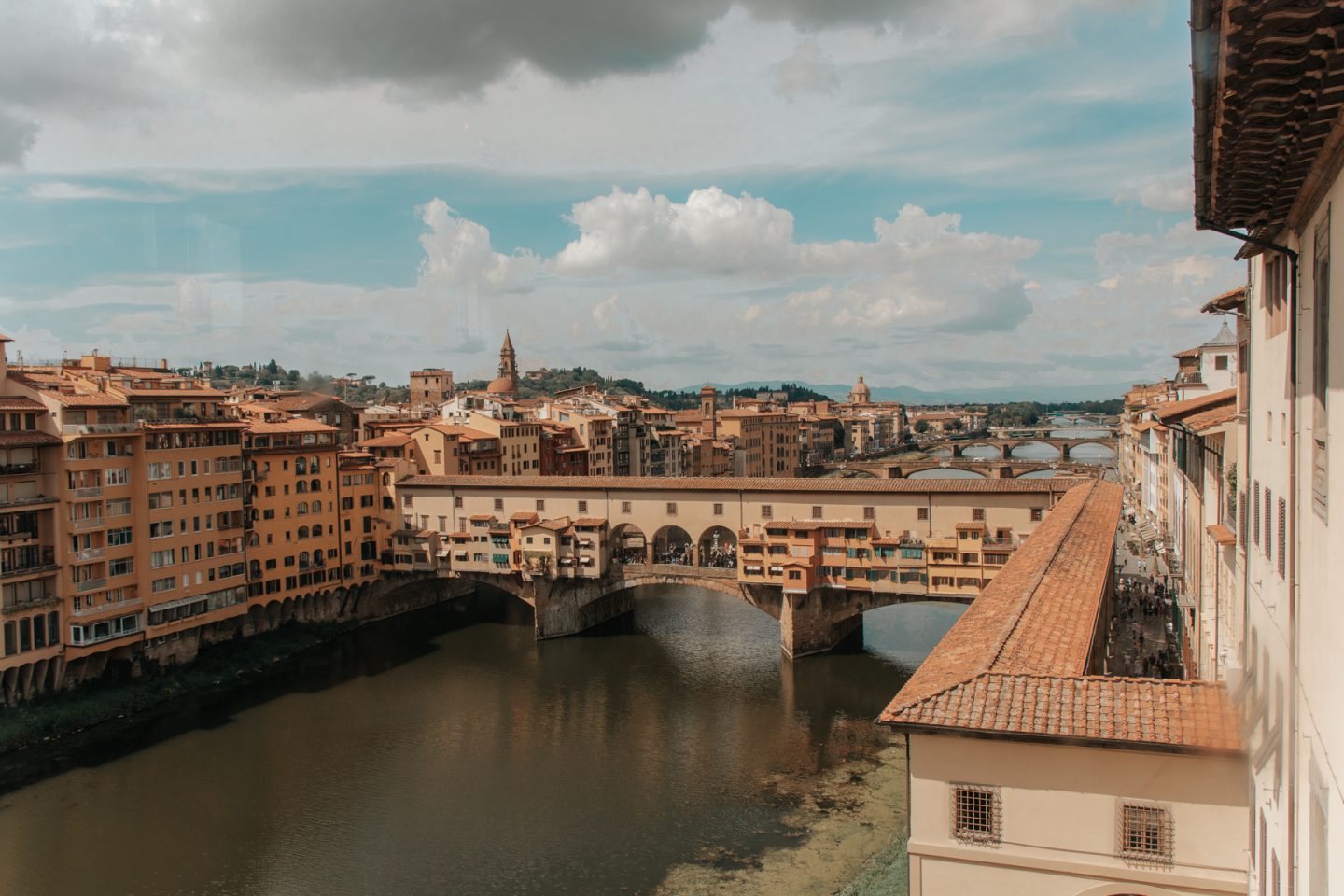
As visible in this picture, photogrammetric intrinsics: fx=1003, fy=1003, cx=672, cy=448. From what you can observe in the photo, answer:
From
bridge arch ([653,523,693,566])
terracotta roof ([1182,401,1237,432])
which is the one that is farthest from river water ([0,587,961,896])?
terracotta roof ([1182,401,1237,432])

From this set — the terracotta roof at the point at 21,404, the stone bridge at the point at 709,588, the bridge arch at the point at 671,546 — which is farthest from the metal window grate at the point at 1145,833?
the terracotta roof at the point at 21,404

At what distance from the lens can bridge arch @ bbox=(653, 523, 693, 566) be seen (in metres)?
40.2

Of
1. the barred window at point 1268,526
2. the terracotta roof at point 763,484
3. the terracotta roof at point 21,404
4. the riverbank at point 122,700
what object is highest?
the terracotta roof at point 21,404

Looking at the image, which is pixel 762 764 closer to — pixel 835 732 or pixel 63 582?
pixel 835 732

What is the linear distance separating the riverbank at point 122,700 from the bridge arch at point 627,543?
423 inches

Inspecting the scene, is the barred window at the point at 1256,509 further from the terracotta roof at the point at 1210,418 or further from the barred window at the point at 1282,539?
the terracotta roof at the point at 1210,418

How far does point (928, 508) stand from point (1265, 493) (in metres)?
Answer: 24.7

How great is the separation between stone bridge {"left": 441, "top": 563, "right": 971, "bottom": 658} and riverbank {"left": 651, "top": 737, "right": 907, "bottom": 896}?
9.47 metres

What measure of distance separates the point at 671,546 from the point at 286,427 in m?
21.9

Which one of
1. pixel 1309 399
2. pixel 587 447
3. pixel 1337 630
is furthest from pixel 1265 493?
pixel 587 447

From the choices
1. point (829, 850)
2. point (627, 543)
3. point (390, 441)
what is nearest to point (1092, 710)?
point (829, 850)

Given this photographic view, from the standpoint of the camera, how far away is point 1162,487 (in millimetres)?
37000

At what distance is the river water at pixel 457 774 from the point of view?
1781 cm

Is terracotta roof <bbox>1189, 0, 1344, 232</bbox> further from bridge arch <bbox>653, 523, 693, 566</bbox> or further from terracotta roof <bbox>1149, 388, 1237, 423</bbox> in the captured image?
bridge arch <bbox>653, 523, 693, 566</bbox>
